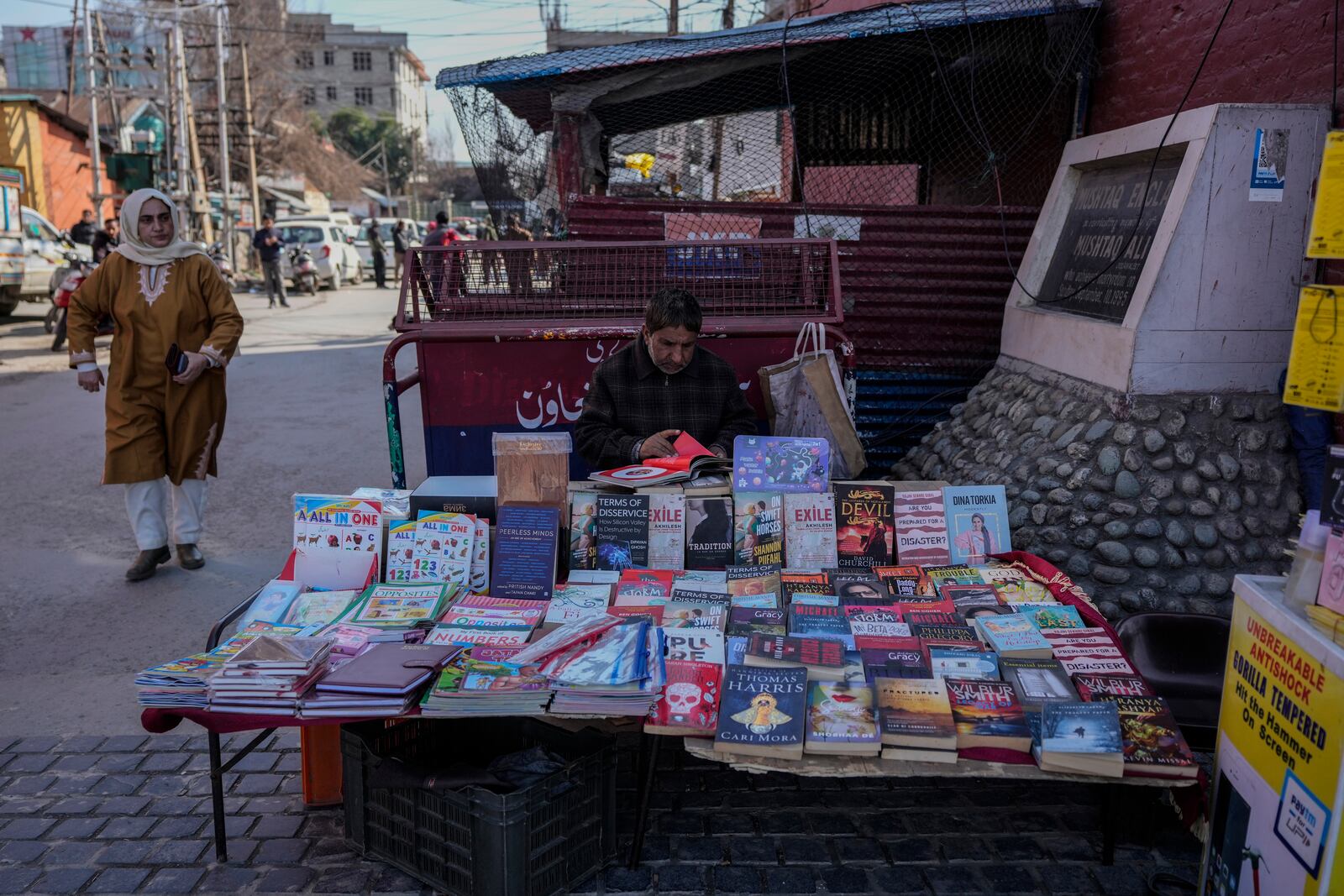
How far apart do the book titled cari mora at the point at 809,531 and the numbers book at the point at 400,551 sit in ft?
4.34

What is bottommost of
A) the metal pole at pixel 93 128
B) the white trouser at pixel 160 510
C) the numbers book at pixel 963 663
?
the white trouser at pixel 160 510

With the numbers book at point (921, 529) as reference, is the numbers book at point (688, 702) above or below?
below

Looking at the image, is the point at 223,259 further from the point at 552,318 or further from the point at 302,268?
the point at 552,318

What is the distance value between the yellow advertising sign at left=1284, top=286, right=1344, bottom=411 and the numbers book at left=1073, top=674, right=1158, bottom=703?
0.93 metres

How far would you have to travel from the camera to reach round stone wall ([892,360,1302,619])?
4.39 metres

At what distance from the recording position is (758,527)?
12.3 ft

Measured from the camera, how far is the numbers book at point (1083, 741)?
2.69 metres

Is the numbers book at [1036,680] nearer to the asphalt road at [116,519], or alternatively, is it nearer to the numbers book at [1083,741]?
the numbers book at [1083,741]

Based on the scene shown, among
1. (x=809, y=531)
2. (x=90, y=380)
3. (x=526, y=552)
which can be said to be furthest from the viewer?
(x=90, y=380)

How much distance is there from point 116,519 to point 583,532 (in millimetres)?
4435

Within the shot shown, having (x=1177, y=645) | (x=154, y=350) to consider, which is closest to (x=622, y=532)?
(x=1177, y=645)

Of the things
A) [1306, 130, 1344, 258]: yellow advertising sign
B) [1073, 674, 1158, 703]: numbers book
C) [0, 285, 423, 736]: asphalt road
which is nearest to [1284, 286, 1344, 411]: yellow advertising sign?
[1306, 130, 1344, 258]: yellow advertising sign

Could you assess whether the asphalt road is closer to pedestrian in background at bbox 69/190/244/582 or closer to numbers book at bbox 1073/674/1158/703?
pedestrian in background at bbox 69/190/244/582

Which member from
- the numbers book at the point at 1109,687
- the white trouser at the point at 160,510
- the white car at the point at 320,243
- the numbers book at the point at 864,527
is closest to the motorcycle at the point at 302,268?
the white car at the point at 320,243
